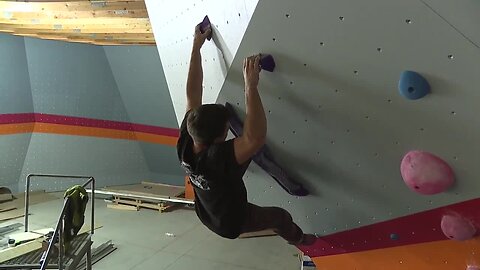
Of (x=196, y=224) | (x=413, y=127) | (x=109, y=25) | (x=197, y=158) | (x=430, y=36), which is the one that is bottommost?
(x=196, y=224)

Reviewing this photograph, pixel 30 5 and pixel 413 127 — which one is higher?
pixel 30 5

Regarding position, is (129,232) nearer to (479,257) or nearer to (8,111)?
(8,111)

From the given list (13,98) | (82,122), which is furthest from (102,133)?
(13,98)

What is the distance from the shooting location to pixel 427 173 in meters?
1.28

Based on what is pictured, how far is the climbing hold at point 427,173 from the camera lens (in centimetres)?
127

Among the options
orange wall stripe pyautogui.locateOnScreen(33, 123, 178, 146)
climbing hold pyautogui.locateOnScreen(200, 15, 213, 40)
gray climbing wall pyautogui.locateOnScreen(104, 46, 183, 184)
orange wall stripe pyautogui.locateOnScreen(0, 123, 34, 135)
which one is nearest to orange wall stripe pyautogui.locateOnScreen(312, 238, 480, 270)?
climbing hold pyautogui.locateOnScreen(200, 15, 213, 40)

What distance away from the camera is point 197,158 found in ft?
5.63

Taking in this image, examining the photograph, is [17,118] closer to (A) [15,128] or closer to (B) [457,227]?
(A) [15,128]

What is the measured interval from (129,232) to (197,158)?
4.44 m

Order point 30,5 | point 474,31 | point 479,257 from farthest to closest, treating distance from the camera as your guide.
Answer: point 30,5 < point 479,257 < point 474,31

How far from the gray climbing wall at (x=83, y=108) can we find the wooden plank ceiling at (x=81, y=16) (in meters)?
1.88

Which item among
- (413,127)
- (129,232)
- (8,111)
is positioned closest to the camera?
(413,127)

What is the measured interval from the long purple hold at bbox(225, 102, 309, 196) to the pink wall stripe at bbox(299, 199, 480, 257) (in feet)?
1.06

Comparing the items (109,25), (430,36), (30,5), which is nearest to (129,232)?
(109,25)
